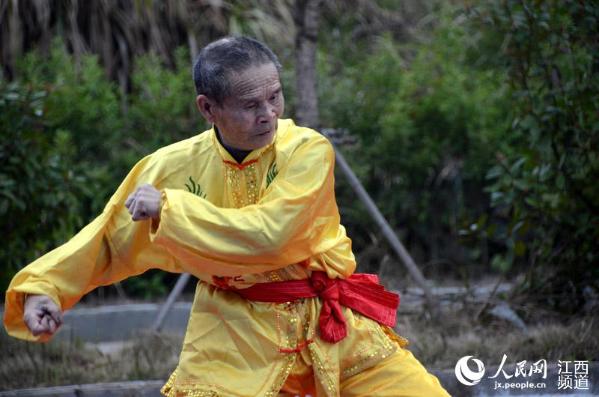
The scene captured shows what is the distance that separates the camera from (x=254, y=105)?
342 cm

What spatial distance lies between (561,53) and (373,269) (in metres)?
2.31

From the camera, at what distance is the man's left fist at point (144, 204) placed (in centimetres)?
321

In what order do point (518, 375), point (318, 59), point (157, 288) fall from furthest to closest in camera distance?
1. point (318, 59)
2. point (157, 288)
3. point (518, 375)

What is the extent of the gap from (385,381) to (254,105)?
3.30ft

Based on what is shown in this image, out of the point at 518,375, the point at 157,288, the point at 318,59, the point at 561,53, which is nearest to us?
the point at 518,375

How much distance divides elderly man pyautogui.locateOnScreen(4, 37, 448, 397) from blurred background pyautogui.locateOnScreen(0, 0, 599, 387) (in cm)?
185

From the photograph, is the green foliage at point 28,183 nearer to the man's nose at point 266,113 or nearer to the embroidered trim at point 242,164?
the embroidered trim at point 242,164

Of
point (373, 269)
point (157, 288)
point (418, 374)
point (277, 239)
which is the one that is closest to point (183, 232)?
point (277, 239)

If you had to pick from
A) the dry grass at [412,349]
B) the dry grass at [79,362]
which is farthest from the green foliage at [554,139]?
the dry grass at [79,362]

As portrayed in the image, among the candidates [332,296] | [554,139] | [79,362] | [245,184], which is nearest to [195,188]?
[245,184]

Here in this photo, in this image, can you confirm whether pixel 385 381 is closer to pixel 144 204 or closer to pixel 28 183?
pixel 144 204

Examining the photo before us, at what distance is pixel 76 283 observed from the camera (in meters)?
3.58

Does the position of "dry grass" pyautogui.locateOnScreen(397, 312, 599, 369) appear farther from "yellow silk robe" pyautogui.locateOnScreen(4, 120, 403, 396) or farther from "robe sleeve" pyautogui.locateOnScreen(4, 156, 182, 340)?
"robe sleeve" pyautogui.locateOnScreen(4, 156, 182, 340)

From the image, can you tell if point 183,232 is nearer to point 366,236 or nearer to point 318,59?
point 366,236
